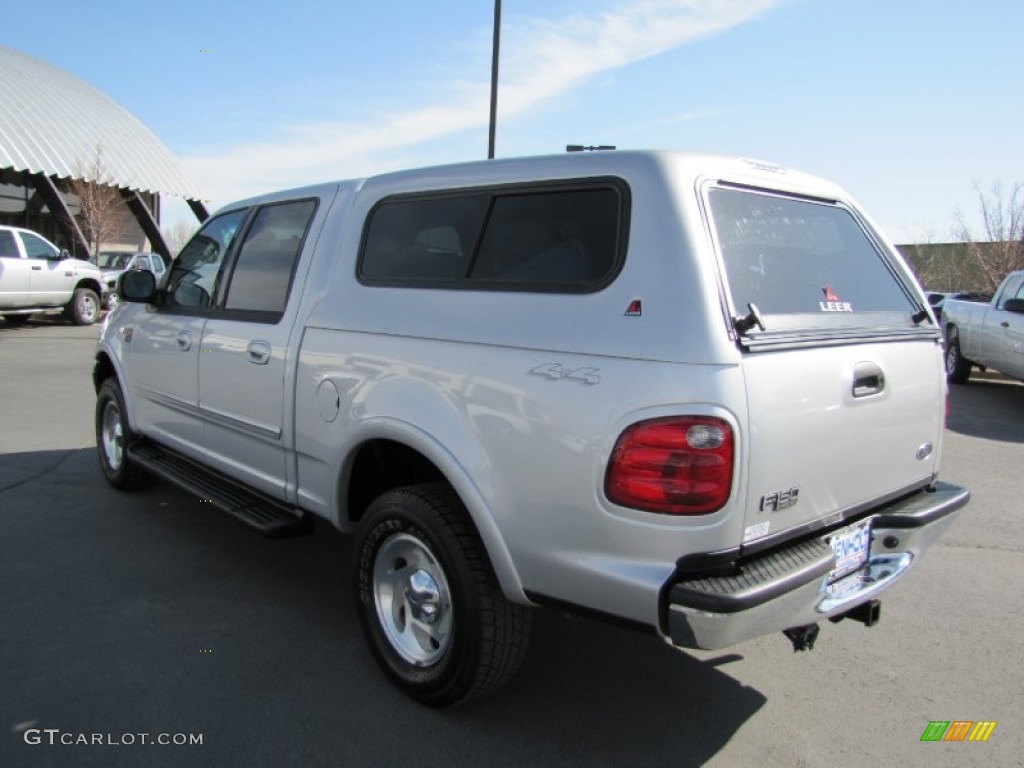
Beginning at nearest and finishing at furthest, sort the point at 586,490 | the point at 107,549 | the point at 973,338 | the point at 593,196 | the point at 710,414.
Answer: the point at 710,414 < the point at 586,490 < the point at 593,196 < the point at 107,549 < the point at 973,338

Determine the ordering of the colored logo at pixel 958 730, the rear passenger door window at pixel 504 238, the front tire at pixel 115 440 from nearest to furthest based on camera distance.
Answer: the rear passenger door window at pixel 504 238
the colored logo at pixel 958 730
the front tire at pixel 115 440

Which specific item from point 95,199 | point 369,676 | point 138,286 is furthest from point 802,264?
point 95,199

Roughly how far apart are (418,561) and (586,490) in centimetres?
96

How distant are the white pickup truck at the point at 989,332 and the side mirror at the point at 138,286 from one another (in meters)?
8.67

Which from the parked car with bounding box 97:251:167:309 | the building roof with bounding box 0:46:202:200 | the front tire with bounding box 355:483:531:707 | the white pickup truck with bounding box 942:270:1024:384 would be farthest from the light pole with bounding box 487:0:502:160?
the building roof with bounding box 0:46:202:200

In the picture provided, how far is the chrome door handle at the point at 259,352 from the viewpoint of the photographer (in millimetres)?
3678

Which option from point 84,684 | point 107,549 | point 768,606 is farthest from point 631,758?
point 107,549

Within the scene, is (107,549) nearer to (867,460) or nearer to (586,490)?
(586,490)

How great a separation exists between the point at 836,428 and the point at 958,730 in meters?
1.33

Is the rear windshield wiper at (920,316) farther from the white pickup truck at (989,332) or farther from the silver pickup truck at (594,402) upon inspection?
the white pickup truck at (989,332)

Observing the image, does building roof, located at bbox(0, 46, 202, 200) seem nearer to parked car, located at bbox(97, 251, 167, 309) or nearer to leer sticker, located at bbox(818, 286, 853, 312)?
parked car, located at bbox(97, 251, 167, 309)

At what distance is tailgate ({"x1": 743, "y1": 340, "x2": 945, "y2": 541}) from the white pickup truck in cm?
699

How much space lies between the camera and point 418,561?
3008mm

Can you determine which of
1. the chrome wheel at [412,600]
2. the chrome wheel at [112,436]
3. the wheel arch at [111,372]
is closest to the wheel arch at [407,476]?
the chrome wheel at [412,600]
